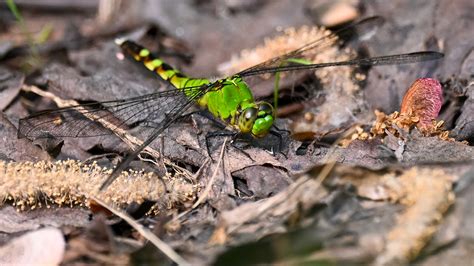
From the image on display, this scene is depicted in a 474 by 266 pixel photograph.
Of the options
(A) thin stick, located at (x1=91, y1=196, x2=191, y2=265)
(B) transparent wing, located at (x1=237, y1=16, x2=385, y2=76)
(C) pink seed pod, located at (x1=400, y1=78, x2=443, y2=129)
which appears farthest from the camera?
(B) transparent wing, located at (x1=237, y1=16, x2=385, y2=76)

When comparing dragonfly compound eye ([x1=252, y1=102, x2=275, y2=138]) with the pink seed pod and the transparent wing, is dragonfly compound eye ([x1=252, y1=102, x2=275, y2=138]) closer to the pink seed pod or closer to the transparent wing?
the transparent wing

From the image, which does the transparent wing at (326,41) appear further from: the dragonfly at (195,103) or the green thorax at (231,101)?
the green thorax at (231,101)

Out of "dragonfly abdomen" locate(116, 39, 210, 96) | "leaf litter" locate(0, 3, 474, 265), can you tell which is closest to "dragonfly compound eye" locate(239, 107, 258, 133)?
"leaf litter" locate(0, 3, 474, 265)

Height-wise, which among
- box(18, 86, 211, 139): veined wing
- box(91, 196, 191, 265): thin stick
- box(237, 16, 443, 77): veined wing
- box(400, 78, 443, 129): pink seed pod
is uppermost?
box(237, 16, 443, 77): veined wing

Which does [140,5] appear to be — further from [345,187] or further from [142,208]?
[345,187]

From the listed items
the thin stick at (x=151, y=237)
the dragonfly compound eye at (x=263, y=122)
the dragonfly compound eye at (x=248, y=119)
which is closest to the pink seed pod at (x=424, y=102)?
the dragonfly compound eye at (x=263, y=122)

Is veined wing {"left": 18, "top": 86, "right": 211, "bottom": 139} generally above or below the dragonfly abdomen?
below

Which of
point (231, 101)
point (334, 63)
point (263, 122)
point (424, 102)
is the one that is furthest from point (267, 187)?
point (334, 63)

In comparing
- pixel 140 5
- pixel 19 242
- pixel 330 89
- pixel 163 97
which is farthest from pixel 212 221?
pixel 140 5
